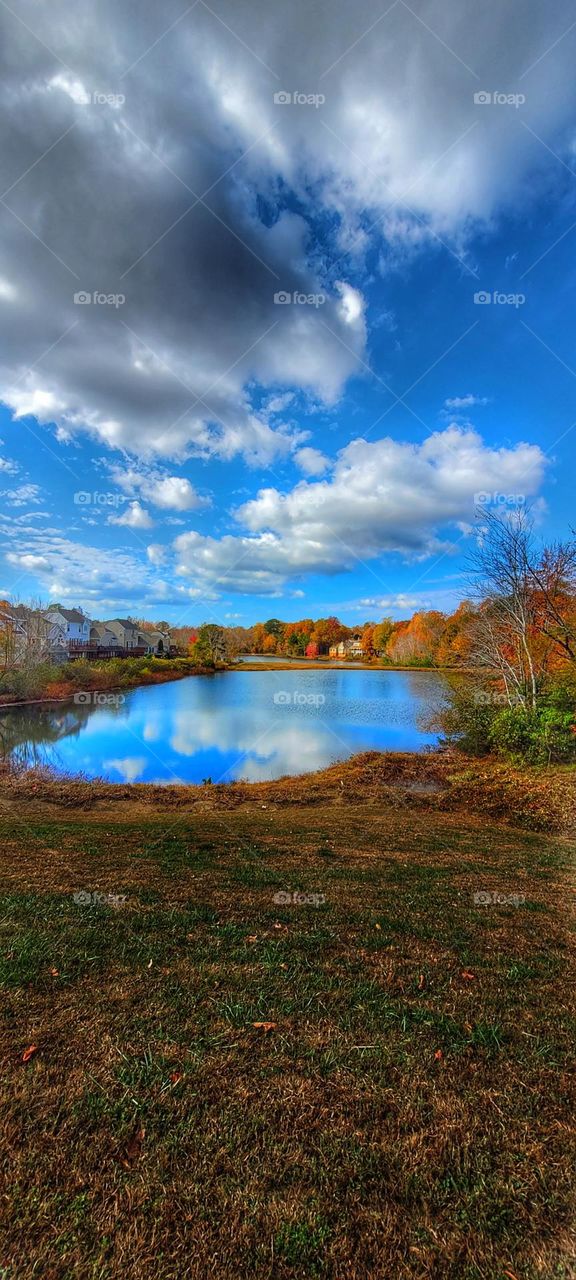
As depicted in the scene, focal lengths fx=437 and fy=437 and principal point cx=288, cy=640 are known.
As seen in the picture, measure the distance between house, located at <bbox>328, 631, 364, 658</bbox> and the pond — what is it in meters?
48.9

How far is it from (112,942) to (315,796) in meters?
8.12

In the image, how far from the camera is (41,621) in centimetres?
3569

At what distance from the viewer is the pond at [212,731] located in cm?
1569

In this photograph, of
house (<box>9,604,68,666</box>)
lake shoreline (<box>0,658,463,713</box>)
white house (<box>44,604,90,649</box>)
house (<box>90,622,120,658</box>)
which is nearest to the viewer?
lake shoreline (<box>0,658,463,713</box>)

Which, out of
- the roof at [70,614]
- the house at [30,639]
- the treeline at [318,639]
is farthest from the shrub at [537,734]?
the roof at [70,614]

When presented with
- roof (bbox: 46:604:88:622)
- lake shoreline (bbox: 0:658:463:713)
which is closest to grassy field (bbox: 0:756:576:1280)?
lake shoreline (bbox: 0:658:463:713)

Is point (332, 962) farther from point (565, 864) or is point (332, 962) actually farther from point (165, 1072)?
point (565, 864)

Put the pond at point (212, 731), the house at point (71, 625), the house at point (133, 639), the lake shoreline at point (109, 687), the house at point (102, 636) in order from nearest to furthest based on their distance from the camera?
the pond at point (212, 731) → the lake shoreline at point (109, 687) → the house at point (71, 625) → the house at point (102, 636) → the house at point (133, 639)

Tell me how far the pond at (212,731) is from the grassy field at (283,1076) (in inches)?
413

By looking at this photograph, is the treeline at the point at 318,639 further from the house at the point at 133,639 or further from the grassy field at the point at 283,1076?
the grassy field at the point at 283,1076

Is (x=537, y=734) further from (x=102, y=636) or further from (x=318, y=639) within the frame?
(x=318, y=639)

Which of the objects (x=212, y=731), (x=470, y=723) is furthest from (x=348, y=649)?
(x=470, y=723)

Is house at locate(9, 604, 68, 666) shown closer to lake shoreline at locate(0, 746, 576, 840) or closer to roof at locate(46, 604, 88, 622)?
roof at locate(46, 604, 88, 622)

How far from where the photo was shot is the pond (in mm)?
15688
